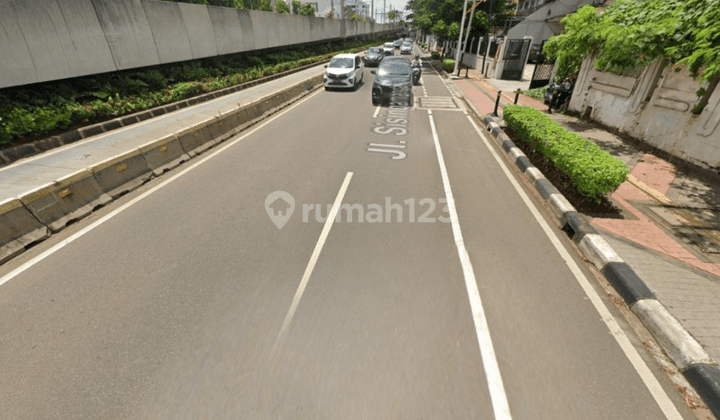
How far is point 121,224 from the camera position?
514 centimetres

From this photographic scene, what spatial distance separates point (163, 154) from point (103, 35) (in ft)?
29.0

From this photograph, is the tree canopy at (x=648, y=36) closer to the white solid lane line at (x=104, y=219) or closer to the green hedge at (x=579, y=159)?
the green hedge at (x=579, y=159)

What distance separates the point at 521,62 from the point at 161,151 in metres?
25.3

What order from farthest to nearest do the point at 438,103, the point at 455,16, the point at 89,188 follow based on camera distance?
1. the point at 455,16
2. the point at 438,103
3. the point at 89,188

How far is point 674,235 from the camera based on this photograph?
17.0 ft

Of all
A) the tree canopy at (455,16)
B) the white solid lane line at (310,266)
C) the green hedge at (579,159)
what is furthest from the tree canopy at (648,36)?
the tree canopy at (455,16)

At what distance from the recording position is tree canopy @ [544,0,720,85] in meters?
6.10

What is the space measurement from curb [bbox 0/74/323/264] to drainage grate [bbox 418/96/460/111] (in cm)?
992

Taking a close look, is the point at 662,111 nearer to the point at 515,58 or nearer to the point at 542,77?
the point at 542,77

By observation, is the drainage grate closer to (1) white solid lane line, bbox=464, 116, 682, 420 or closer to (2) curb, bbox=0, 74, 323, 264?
(2) curb, bbox=0, 74, 323, 264

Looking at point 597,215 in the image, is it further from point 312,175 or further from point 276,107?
point 276,107

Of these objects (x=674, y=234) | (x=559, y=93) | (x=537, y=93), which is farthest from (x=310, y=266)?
(x=537, y=93)

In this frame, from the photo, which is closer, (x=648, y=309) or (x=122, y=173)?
(x=648, y=309)

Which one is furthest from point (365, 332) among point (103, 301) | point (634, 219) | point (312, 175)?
point (634, 219)
